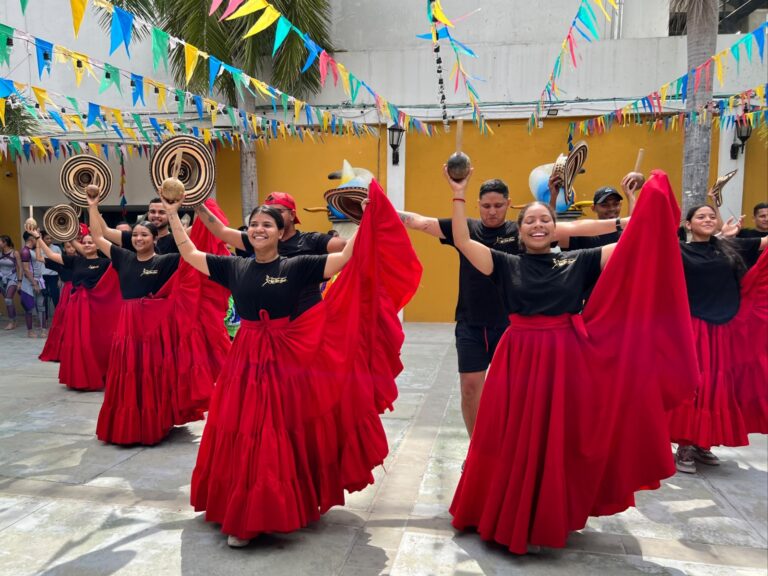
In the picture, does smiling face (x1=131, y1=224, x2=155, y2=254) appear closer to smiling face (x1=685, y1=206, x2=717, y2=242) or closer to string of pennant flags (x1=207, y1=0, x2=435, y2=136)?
string of pennant flags (x1=207, y1=0, x2=435, y2=136)

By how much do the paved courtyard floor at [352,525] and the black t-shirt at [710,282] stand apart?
115cm

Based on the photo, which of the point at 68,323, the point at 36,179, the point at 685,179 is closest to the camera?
the point at 68,323

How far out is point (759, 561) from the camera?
2996mm

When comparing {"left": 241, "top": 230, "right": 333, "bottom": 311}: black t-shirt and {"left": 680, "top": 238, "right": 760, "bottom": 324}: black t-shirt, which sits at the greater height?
{"left": 241, "top": 230, "right": 333, "bottom": 311}: black t-shirt

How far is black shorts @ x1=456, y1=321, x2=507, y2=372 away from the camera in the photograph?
3859mm

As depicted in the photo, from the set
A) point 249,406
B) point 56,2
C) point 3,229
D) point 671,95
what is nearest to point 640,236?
point 249,406

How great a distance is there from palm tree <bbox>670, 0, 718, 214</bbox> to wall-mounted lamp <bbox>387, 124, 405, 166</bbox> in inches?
179

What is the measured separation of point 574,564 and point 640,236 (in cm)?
162

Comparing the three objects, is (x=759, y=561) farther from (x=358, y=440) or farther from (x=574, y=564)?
(x=358, y=440)

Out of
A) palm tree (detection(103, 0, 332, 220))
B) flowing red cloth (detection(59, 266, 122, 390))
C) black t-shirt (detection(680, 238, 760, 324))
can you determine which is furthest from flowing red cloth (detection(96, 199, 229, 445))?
palm tree (detection(103, 0, 332, 220))

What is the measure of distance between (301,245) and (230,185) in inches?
340

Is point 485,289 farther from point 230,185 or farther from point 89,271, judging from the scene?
point 230,185

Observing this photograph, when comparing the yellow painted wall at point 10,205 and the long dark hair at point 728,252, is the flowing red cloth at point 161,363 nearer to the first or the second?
the long dark hair at point 728,252

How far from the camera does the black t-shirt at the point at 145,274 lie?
4.76m
